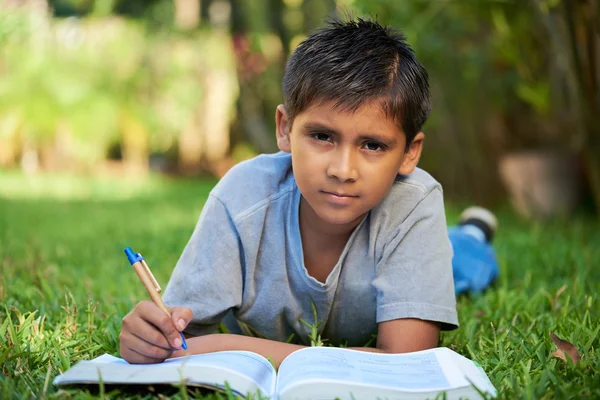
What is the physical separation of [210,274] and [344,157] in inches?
Result: 18.9

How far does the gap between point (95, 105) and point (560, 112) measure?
7.24 meters

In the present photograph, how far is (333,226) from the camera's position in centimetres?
191

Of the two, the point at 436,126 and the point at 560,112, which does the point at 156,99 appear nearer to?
the point at 436,126

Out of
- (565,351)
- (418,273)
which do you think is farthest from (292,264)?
(565,351)

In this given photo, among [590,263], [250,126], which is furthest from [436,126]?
[590,263]

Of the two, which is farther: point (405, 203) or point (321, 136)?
point (405, 203)

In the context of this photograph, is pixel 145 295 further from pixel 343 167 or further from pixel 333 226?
pixel 343 167

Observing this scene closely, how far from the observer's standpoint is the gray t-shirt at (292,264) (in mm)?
1799

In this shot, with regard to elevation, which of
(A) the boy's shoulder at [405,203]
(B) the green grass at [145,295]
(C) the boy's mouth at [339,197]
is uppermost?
(C) the boy's mouth at [339,197]

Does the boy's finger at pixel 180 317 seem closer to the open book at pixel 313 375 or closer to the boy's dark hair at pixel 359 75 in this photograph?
the open book at pixel 313 375

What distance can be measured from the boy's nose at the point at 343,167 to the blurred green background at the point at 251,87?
1.71 feet

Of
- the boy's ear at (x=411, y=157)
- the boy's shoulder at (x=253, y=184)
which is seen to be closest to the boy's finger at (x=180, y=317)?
the boy's shoulder at (x=253, y=184)

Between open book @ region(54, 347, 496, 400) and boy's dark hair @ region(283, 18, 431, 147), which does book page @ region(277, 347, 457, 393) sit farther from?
boy's dark hair @ region(283, 18, 431, 147)

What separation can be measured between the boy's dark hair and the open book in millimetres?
587
